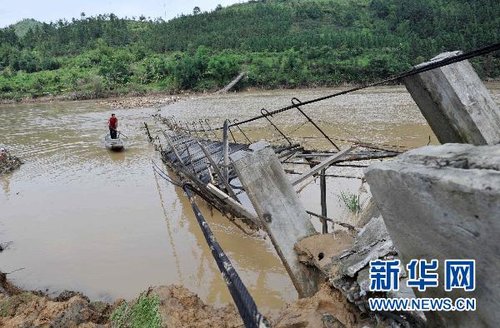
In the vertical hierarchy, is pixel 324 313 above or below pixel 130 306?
above

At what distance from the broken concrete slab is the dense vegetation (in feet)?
126

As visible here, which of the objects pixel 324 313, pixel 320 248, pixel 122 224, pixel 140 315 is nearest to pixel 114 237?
pixel 122 224

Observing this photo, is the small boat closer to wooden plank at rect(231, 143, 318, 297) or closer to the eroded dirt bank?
the eroded dirt bank

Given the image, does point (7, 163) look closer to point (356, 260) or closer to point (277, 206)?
point (277, 206)

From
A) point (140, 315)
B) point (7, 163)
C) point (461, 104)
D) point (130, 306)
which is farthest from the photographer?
point (7, 163)

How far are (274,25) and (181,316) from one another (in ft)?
237

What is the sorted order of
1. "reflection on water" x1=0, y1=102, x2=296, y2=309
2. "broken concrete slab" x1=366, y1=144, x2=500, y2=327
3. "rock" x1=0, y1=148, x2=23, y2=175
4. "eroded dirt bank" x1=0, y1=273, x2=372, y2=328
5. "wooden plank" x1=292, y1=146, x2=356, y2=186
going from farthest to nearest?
"rock" x1=0, y1=148, x2=23, y2=175 < "reflection on water" x1=0, y1=102, x2=296, y2=309 < "wooden plank" x1=292, y1=146, x2=356, y2=186 < "eroded dirt bank" x1=0, y1=273, x2=372, y2=328 < "broken concrete slab" x1=366, y1=144, x2=500, y2=327

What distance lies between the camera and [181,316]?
13.8ft

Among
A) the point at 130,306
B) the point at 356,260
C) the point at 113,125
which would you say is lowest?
the point at 130,306

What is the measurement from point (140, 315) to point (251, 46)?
55.1 meters

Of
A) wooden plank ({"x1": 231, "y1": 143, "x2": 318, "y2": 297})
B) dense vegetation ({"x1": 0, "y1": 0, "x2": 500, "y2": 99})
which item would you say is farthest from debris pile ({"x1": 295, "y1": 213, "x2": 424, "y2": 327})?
dense vegetation ({"x1": 0, "y1": 0, "x2": 500, "y2": 99})

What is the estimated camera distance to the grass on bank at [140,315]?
4047mm

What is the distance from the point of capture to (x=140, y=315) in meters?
4.22

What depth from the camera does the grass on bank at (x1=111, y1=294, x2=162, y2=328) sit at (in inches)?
159
